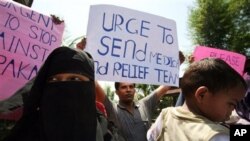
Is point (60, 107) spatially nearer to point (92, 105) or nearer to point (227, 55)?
point (92, 105)

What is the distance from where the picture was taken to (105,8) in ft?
11.2

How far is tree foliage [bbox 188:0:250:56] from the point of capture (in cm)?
3167

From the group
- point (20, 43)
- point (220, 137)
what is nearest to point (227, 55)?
point (20, 43)

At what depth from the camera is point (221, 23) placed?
108ft

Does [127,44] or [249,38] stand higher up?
[249,38]

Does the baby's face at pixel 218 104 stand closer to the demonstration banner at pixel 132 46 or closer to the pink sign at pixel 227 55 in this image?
the demonstration banner at pixel 132 46

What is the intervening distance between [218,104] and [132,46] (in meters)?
1.82

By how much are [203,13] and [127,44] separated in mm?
31219

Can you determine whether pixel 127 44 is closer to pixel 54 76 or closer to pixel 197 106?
pixel 54 76

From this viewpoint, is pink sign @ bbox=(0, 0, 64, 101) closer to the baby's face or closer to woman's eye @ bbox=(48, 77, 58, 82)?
woman's eye @ bbox=(48, 77, 58, 82)

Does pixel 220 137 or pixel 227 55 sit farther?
pixel 227 55

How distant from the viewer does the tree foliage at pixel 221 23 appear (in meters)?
31.7

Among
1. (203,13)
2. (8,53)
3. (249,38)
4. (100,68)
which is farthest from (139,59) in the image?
(203,13)

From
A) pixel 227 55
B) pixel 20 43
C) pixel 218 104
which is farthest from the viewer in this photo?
pixel 227 55
